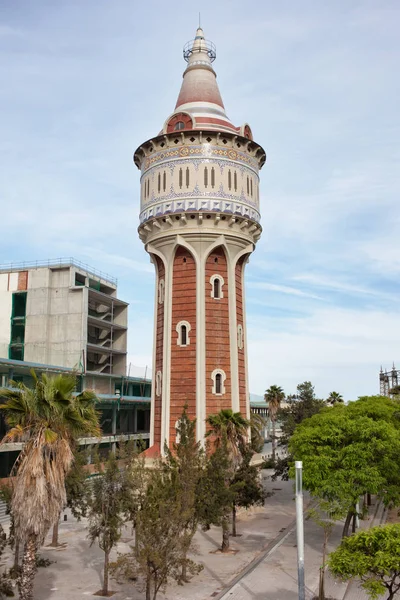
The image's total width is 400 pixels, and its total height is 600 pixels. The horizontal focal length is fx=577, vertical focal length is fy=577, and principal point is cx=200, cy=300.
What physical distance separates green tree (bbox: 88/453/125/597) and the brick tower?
15.7 metres

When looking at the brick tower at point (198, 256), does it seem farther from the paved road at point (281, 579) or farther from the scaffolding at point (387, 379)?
the scaffolding at point (387, 379)

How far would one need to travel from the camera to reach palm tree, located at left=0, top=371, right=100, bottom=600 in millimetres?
Result: 16406

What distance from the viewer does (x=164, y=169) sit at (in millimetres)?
42344

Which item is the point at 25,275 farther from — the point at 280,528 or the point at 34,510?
the point at 34,510

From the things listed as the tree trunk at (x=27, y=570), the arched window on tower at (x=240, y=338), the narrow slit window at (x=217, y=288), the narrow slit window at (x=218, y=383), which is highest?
the narrow slit window at (x=217, y=288)

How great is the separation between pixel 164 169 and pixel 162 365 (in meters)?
14.3

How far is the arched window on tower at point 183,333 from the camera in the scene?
40.8 metres

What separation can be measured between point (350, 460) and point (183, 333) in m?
18.5

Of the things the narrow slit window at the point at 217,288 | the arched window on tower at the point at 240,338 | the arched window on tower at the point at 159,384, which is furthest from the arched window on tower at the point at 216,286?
the arched window on tower at the point at 159,384

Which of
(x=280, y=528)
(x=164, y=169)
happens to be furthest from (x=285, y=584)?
(x=164, y=169)

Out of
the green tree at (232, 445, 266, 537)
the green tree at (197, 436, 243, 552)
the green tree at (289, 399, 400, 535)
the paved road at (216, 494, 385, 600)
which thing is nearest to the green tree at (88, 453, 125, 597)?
the green tree at (197, 436, 243, 552)

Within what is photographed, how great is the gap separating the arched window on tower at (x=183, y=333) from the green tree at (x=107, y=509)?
57.2ft

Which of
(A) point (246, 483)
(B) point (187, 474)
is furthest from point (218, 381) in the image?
(B) point (187, 474)

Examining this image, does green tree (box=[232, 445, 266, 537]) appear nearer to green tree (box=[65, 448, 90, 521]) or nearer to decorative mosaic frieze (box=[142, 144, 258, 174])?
green tree (box=[65, 448, 90, 521])
